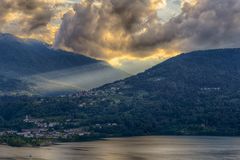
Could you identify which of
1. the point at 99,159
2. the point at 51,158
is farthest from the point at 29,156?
the point at 99,159

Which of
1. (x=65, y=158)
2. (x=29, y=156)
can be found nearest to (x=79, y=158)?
(x=65, y=158)

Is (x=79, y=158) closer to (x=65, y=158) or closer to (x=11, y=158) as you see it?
(x=65, y=158)

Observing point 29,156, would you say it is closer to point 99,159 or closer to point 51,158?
point 51,158

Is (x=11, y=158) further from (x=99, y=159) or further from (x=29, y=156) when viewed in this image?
→ (x=99, y=159)

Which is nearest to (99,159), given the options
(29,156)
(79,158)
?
(79,158)

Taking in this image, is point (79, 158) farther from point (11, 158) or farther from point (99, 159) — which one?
point (11, 158)
